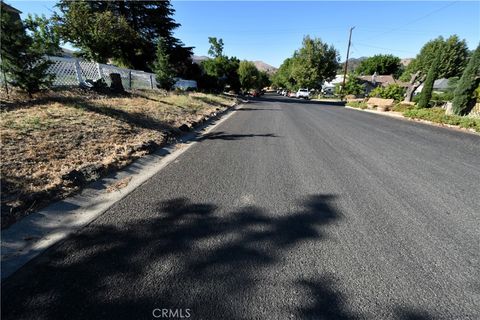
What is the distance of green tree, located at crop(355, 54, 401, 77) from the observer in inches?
3127

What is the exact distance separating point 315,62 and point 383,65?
51.9 meters

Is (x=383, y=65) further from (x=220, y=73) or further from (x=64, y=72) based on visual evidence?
(x=64, y=72)

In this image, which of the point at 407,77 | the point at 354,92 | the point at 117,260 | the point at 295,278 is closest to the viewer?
the point at 295,278

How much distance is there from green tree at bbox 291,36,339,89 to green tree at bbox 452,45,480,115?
3261cm

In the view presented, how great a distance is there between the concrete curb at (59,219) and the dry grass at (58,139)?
0.18 meters

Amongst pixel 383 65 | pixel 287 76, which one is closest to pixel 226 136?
pixel 287 76

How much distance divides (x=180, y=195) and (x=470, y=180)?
17.3ft

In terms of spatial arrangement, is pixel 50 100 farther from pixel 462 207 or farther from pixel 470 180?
pixel 470 180

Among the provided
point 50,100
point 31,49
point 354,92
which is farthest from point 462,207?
point 354,92

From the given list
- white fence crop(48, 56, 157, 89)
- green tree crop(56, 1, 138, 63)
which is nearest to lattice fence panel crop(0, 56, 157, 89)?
white fence crop(48, 56, 157, 89)

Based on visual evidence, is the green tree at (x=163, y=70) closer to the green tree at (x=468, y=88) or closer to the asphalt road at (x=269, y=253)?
the asphalt road at (x=269, y=253)

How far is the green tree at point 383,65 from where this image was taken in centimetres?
7944

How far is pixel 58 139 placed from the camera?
4.64 meters

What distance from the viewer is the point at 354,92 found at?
4328 cm
